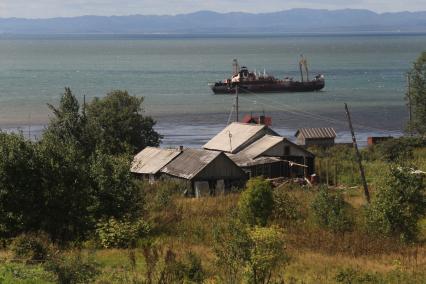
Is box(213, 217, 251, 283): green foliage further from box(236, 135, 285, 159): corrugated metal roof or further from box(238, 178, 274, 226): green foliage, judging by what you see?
box(236, 135, 285, 159): corrugated metal roof

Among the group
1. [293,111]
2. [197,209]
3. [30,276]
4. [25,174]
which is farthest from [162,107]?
[30,276]

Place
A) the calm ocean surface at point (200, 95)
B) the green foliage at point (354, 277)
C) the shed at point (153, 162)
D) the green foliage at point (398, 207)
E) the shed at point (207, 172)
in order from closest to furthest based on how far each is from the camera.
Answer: the green foliage at point (354, 277)
the green foliage at point (398, 207)
the shed at point (207, 172)
the shed at point (153, 162)
the calm ocean surface at point (200, 95)

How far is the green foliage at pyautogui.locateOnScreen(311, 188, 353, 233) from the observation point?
2509cm

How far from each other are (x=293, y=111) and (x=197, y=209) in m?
65.4

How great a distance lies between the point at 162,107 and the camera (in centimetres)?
9419

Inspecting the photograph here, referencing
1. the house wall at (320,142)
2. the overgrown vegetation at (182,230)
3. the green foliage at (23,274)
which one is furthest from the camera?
the house wall at (320,142)

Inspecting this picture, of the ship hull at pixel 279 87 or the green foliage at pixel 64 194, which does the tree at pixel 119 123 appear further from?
the ship hull at pixel 279 87

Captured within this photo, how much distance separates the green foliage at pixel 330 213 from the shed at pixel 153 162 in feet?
46.4

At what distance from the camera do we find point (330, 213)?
83.4 feet

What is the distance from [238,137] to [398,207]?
20544 mm

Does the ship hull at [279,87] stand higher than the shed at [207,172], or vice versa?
the shed at [207,172]

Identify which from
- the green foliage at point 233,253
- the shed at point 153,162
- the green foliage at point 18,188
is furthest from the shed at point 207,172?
the green foliage at point 233,253

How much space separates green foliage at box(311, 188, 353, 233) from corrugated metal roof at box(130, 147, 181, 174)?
1419 centimetres

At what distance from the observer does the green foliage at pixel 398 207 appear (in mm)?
24156
